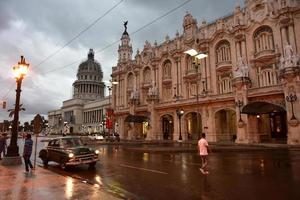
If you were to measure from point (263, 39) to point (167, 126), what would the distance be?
2418cm

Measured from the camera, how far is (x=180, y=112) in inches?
1406

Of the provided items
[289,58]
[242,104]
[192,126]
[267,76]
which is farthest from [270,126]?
[192,126]

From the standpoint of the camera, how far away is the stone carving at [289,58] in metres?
27.0

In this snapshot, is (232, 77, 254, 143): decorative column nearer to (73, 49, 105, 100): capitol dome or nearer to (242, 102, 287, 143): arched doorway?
(242, 102, 287, 143): arched doorway

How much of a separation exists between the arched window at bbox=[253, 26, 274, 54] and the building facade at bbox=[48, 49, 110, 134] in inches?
3360

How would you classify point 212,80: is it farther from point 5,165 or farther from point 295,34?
point 5,165

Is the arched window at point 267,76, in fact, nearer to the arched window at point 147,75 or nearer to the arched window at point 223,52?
the arched window at point 223,52

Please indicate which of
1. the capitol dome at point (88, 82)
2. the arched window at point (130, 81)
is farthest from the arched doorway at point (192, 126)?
the capitol dome at point (88, 82)

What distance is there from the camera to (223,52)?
123 ft

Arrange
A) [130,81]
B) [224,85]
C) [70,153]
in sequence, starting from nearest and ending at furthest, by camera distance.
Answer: [70,153] → [224,85] → [130,81]

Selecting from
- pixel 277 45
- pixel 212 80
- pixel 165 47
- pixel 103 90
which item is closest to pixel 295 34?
pixel 277 45

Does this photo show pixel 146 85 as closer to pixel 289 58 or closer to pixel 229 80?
pixel 229 80

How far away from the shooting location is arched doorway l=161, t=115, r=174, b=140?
4697 centimetres

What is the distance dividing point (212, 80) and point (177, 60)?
8.77 m
